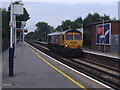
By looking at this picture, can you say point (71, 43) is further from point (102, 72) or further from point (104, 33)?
point (104, 33)

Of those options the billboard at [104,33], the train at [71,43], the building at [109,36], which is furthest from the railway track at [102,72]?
the billboard at [104,33]

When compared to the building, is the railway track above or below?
below

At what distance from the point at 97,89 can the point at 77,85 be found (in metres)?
Result: 0.84

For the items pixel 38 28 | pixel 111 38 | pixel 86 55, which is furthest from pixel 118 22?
pixel 38 28

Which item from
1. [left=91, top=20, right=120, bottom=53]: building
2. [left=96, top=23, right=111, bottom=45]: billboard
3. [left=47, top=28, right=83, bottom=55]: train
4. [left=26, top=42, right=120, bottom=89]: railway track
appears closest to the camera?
[left=26, top=42, right=120, bottom=89]: railway track

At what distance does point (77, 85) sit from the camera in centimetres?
995

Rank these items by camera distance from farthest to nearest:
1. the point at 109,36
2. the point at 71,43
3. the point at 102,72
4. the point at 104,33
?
the point at 104,33, the point at 109,36, the point at 71,43, the point at 102,72

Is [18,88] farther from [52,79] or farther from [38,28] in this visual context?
[38,28]

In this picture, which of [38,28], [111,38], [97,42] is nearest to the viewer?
[111,38]

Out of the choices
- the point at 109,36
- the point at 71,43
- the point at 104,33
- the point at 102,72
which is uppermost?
the point at 104,33

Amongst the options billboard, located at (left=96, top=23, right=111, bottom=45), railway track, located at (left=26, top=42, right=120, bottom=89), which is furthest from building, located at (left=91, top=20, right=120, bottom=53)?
railway track, located at (left=26, top=42, right=120, bottom=89)

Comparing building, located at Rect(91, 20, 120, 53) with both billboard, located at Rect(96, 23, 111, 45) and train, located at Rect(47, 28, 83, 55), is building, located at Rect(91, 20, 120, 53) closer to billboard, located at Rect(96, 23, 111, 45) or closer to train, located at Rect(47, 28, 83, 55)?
billboard, located at Rect(96, 23, 111, 45)

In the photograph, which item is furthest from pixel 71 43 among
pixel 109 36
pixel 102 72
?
pixel 109 36

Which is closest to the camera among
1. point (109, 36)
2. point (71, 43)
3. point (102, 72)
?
→ point (102, 72)
